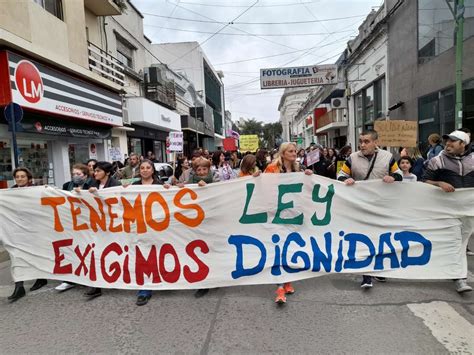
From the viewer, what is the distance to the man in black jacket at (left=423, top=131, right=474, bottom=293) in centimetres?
394

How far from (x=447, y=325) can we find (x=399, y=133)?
A: 4.55m

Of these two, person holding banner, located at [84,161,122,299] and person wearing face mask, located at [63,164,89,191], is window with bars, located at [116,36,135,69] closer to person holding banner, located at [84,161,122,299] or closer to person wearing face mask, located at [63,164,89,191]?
person wearing face mask, located at [63,164,89,191]

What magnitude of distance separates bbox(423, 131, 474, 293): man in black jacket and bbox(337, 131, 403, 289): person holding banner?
428 mm

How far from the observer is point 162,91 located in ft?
72.8

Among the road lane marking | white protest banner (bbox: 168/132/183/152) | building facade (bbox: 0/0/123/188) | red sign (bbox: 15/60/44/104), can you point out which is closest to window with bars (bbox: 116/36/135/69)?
building facade (bbox: 0/0/123/188)

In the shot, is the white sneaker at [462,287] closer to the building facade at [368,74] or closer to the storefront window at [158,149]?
the building facade at [368,74]

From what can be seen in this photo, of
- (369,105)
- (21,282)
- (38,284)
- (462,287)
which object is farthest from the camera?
(369,105)

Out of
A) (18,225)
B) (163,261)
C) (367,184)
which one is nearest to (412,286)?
(367,184)

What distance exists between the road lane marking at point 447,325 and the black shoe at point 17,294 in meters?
4.44

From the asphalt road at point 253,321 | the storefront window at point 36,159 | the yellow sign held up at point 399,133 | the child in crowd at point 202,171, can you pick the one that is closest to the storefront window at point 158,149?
the storefront window at point 36,159

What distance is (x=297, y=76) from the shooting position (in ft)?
76.0

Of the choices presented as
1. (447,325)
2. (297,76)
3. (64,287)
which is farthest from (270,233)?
(297,76)

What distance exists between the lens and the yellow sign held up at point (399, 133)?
22.4ft

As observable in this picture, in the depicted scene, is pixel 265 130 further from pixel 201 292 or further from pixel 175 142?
pixel 201 292
